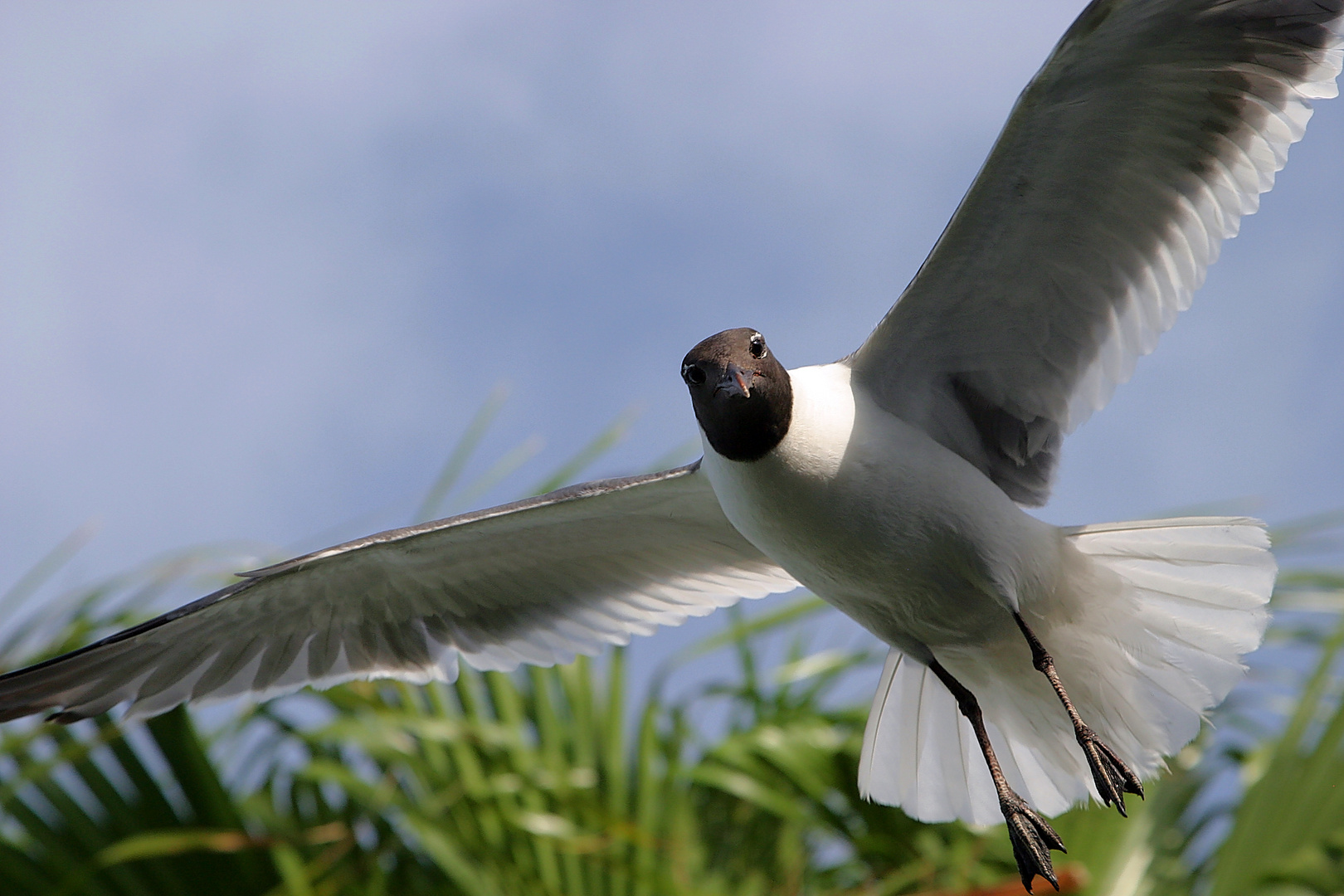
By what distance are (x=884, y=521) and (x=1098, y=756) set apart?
63 centimetres

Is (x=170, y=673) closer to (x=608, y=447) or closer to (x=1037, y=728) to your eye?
(x=608, y=447)

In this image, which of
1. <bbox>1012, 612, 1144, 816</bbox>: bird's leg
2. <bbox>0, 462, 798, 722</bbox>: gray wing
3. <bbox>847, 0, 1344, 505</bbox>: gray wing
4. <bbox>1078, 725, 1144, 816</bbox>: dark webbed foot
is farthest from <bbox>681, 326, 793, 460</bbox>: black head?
<bbox>1078, 725, 1144, 816</bbox>: dark webbed foot

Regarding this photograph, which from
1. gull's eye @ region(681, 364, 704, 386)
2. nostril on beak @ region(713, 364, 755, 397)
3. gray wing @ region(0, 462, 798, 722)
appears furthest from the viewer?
gray wing @ region(0, 462, 798, 722)

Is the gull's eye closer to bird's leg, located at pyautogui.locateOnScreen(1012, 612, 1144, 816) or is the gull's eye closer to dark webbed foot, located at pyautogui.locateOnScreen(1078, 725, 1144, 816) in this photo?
bird's leg, located at pyautogui.locateOnScreen(1012, 612, 1144, 816)

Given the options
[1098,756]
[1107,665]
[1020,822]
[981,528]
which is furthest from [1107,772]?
[981,528]

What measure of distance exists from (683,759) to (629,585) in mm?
677

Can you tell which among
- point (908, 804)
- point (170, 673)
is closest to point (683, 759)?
point (908, 804)

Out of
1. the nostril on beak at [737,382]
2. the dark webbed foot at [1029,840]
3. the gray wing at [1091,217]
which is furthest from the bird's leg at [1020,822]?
the nostril on beak at [737,382]

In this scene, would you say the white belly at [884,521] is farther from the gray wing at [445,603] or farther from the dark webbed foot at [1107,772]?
the gray wing at [445,603]

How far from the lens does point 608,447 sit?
14.8ft

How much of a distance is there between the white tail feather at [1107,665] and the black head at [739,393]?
68 centimetres

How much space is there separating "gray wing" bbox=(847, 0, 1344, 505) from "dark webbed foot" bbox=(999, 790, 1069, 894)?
2.27ft

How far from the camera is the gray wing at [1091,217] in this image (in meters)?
2.54

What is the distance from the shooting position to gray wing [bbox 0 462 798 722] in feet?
10.2
